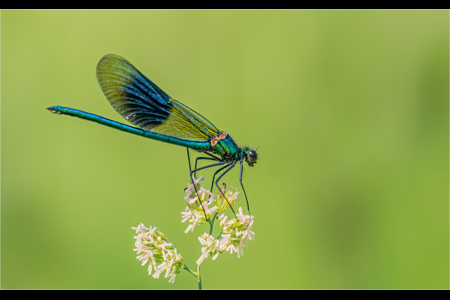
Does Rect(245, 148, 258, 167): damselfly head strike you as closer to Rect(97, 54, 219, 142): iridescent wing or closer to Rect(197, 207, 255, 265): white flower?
Rect(97, 54, 219, 142): iridescent wing

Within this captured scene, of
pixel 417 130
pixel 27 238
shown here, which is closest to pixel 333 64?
pixel 417 130

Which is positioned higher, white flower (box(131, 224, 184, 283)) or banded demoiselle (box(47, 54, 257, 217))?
banded demoiselle (box(47, 54, 257, 217))

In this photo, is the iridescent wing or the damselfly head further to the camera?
the iridescent wing

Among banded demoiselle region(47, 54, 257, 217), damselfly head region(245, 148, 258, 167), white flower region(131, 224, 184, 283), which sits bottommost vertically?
white flower region(131, 224, 184, 283)

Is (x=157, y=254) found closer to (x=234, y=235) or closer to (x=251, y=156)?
(x=234, y=235)

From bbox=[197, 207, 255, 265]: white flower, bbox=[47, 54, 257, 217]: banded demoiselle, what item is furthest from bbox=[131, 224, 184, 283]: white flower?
bbox=[47, 54, 257, 217]: banded demoiselle

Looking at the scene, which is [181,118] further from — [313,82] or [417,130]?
[417,130]
